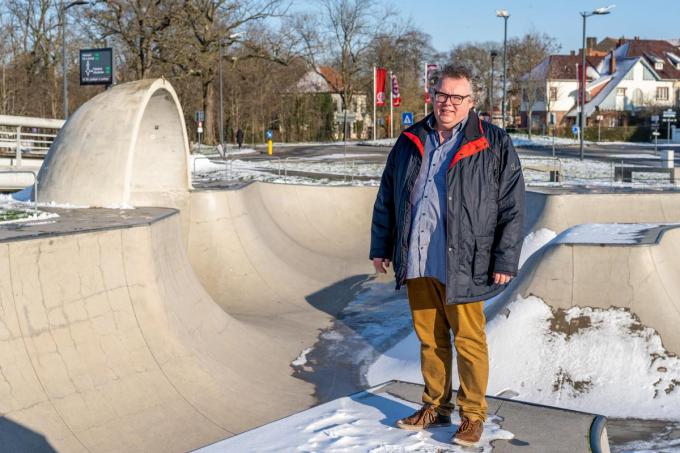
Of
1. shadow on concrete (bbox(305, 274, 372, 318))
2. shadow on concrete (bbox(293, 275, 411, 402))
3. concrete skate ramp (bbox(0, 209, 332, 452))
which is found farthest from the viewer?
shadow on concrete (bbox(305, 274, 372, 318))

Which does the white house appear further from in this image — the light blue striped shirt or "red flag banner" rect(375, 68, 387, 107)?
the light blue striped shirt

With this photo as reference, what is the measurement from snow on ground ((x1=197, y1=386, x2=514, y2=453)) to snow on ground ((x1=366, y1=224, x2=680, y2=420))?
402 centimetres

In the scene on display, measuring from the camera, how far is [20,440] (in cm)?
616

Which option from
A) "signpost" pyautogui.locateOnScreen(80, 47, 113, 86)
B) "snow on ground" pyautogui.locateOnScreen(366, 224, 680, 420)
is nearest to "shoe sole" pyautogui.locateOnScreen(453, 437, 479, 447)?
"snow on ground" pyautogui.locateOnScreen(366, 224, 680, 420)

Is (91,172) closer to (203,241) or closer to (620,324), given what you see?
(203,241)

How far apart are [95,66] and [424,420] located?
27.9 m

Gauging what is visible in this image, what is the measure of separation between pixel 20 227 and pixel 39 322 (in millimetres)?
2108

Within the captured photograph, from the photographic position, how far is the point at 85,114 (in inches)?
469

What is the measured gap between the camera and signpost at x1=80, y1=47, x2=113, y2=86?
98.2 ft

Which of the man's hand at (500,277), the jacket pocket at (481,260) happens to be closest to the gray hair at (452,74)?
the jacket pocket at (481,260)

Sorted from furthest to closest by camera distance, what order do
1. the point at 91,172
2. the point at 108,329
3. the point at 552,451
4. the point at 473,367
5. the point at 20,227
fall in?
the point at 91,172 < the point at 20,227 < the point at 108,329 < the point at 473,367 < the point at 552,451

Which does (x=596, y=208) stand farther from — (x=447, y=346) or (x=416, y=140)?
(x=416, y=140)

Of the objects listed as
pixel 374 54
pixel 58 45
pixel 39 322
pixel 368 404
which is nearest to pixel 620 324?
pixel 368 404

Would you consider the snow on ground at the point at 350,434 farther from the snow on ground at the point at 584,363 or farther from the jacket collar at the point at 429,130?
the snow on ground at the point at 584,363
